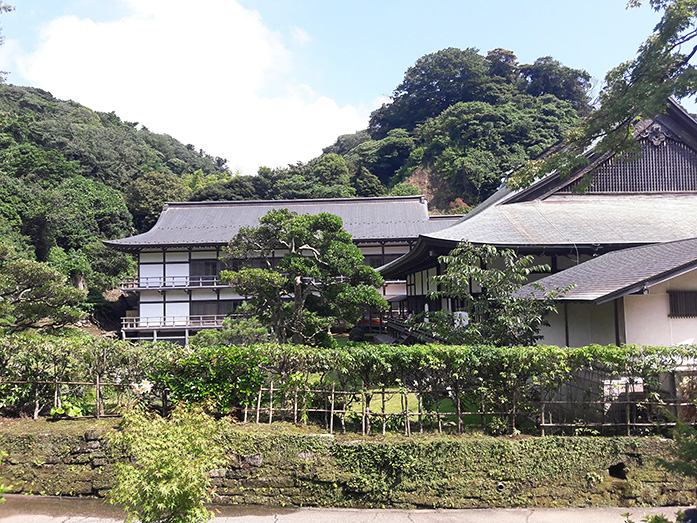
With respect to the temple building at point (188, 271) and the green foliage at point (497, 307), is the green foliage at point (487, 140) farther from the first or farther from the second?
the green foliage at point (497, 307)

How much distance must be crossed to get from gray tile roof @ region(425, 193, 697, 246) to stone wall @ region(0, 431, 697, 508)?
5353 millimetres

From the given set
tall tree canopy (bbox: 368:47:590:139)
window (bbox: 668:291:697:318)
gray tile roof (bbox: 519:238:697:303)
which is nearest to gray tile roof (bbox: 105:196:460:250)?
gray tile roof (bbox: 519:238:697:303)

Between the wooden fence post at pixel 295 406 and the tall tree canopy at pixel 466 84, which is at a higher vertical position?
the tall tree canopy at pixel 466 84

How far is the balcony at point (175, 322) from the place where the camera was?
25.8 metres

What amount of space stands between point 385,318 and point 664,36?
58.7 ft

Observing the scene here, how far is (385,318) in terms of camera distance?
23312 mm

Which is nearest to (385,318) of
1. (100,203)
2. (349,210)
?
(349,210)

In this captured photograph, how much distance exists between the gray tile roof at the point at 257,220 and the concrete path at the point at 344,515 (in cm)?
2076

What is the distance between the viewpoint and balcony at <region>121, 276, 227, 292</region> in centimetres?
2628

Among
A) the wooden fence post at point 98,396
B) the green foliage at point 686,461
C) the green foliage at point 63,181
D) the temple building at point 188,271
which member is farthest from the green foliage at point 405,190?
the green foliage at point 686,461

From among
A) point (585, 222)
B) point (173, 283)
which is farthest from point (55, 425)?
point (173, 283)

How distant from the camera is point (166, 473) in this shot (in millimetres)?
4219

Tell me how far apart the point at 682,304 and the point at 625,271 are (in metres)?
1.07

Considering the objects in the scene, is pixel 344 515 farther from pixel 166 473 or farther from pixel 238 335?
pixel 238 335
